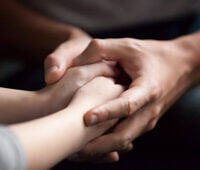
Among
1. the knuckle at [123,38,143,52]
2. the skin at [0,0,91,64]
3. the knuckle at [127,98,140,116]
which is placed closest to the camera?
the knuckle at [127,98,140,116]

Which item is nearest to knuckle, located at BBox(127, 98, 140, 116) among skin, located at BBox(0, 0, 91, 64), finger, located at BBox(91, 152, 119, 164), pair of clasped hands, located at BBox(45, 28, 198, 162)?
pair of clasped hands, located at BBox(45, 28, 198, 162)

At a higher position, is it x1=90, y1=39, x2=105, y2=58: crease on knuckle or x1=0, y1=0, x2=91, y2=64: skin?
x1=90, y1=39, x2=105, y2=58: crease on knuckle

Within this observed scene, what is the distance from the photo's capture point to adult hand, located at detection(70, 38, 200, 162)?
48 centimetres

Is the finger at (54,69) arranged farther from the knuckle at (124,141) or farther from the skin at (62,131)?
the knuckle at (124,141)

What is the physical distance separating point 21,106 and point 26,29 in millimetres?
410

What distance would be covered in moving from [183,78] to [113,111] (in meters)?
0.27

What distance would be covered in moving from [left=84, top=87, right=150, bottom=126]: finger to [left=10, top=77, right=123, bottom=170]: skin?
0.02 meters

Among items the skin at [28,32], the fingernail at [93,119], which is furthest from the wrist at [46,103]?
the skin at [28,32]

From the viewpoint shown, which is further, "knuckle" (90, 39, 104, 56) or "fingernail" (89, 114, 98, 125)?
"knuckle" (90, 39, 104, 56)

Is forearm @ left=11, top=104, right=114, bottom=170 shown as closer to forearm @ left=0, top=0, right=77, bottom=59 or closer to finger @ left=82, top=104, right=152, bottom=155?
finger @ left=82, top=104, right=152, bottom=155

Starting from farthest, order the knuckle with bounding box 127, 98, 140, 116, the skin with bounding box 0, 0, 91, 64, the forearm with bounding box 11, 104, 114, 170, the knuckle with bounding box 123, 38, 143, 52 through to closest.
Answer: the skin with bounding box 0, 0, 91, 64 → the knuckle with bounding box 123, 38, 143, 52 → the knuckle with bounding box 127, 98, 140, 116 → the forearm with bounding box 11, 104, 114, 170

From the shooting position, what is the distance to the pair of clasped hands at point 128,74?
50 centimetres

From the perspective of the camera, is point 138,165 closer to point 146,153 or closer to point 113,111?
point 146,153

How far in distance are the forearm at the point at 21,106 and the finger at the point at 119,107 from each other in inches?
4.5
